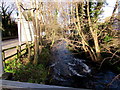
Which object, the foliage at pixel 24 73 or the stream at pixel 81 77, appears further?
the stream at pixel 81 77

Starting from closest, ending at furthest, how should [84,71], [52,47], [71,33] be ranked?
1. [84,71]
2. [71,33]
3. [52,47]

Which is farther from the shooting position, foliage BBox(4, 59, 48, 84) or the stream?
the stream

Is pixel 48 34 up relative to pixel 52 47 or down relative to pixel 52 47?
up

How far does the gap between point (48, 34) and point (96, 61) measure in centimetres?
303

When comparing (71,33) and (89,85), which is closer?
(89,85)

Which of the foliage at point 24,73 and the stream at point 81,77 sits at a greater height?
the foliage at point 24,73

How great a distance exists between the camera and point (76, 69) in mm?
3578

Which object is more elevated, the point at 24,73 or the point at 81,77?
the point at 24,73

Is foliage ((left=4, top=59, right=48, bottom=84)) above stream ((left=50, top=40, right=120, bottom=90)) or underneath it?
above

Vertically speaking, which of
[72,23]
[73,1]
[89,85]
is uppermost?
[73,1]

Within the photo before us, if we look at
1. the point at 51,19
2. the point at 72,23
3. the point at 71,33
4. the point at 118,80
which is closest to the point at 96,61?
the point at 118,80

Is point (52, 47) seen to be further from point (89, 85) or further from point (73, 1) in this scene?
point (89, 85)

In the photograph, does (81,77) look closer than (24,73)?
No

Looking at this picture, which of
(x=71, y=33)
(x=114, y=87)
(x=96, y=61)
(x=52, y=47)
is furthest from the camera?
(x=52, y=47)
